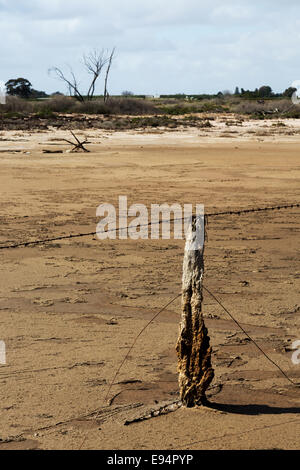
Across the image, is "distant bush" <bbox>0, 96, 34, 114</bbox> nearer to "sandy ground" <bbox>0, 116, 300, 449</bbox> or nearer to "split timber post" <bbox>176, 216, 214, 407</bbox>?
"sandy ground" <bbox>0, 116, 300, 449</bbox>

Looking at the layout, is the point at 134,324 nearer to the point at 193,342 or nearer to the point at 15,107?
the point at 193,342

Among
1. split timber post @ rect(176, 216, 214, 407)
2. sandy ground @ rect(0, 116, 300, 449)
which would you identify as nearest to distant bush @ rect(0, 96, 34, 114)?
sandy ground @ rect(0, 116, 300, 449)

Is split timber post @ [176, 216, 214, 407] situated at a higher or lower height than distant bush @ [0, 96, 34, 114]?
lower

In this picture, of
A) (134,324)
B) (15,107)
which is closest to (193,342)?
(134,324)

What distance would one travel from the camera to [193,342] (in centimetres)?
509

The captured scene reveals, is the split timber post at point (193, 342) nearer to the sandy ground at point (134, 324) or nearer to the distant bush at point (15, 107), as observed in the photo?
the sandy ground at point (134, 324)

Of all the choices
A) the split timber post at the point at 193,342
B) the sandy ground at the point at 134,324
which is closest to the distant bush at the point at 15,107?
the sandy ground at the point at 134,324

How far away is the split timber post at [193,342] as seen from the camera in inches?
196

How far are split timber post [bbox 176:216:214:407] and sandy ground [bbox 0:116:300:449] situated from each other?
0.15 m

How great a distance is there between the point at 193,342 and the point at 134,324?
1.90m

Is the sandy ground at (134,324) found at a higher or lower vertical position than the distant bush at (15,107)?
lower

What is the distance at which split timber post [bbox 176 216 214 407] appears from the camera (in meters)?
4.97

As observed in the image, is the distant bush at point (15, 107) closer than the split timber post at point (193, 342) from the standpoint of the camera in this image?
Answer: No

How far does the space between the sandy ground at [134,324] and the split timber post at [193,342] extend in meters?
0.15
